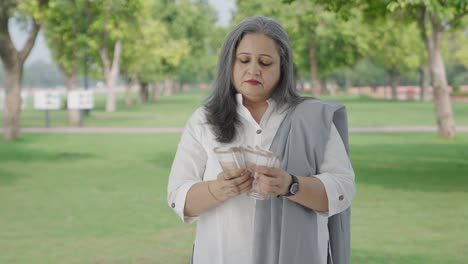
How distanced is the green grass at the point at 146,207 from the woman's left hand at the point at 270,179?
5.08 metres

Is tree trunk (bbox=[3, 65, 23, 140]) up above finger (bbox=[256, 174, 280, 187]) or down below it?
below

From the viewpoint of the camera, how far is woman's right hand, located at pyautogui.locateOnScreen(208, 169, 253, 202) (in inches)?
101

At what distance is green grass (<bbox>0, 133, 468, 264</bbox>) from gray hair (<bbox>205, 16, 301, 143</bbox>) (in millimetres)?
4779

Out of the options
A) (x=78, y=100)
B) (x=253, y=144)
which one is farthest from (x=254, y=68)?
(x=78, y=100)

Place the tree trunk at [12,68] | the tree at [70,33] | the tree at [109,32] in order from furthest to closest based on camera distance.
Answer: the tree at [70,33], the tree at [109,32], the tree trunk at [12,68]

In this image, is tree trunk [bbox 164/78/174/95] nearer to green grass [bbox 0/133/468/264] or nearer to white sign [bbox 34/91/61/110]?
white sign [bbox 34/91/61/110]

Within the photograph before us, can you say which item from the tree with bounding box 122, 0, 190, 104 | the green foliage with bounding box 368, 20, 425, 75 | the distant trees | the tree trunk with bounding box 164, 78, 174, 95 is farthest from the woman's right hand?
the tree trunk with bounding box 164, 78, 174, 95

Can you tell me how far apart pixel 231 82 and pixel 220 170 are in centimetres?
36

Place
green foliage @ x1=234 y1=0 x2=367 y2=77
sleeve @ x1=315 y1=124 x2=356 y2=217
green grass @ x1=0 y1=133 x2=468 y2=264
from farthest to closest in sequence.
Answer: green foliage @ x1=234 y1=0 x2=367 y2=77 → green grass @ x1=0 y1=133 x2=468 y2=264 → sleeve @ x1=315 y1=124 x2=356 y2=217

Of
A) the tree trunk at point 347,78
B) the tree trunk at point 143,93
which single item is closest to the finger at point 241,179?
the tree trunk at point 143,93

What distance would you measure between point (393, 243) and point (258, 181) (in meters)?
6.03

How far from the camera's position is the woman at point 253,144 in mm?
2771

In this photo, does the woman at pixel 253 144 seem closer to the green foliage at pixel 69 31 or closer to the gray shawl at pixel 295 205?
the gray shawl at pixel 295 205

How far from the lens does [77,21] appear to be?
33344mm
